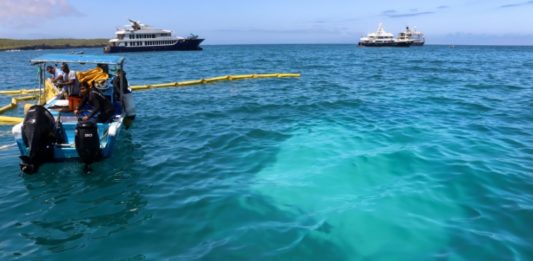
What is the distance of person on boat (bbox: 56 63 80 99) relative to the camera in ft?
44.8

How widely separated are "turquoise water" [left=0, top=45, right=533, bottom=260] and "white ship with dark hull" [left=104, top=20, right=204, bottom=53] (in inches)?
3087

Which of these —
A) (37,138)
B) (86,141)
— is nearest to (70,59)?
(37,138)

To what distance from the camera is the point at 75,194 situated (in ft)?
30.1

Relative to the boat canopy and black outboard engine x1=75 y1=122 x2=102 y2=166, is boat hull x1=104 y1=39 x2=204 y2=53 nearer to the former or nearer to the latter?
the boat canopy

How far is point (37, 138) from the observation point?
9.76m

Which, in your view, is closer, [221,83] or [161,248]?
[161,248]

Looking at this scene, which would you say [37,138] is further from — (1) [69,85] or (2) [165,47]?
(2) [165,47]

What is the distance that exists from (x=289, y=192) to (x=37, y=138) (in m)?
6.49

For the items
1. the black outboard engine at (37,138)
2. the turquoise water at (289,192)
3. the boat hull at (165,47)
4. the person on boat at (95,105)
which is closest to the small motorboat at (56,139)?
the black outboard engine at (37,138)

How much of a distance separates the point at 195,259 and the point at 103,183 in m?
4.49

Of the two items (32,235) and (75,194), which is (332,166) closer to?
(75,194)

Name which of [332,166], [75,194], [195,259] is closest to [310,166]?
[332,166]

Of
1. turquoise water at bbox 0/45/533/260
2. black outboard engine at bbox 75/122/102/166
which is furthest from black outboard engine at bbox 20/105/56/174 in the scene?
black outboard engine at bbox 75/122/102/166

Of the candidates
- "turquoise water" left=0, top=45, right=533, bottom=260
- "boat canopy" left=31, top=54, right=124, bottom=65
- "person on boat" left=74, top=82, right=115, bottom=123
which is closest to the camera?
"turquoise water" left=0, top=45, right=533, bottom=260
